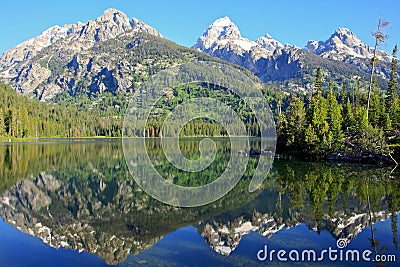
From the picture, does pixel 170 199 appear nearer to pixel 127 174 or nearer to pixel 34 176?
pixel 127 174

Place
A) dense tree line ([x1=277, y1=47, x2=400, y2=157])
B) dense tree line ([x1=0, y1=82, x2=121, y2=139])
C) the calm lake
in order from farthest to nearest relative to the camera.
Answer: dense tree line ([x1=0, y1=82, x2=121, y2=139]), dense tree line ([x1=277, y1=47, x2=400, y2=157]), the calm lake

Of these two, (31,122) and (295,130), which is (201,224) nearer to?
(295,130)

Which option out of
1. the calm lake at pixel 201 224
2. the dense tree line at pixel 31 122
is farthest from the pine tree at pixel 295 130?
the dense tree line at pixel 31 122

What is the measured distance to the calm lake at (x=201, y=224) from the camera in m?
16.4

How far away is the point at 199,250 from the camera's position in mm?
17281

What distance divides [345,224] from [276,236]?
431 cm

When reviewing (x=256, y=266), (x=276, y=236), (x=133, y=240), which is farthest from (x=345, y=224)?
(x=133, y=240)

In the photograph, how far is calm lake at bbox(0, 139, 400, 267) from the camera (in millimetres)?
16391

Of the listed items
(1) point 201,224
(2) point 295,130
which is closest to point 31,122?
(2) point 295,130

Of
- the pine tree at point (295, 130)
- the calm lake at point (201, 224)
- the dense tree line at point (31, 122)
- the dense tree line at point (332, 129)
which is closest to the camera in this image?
the calm lake at point (201, 224)

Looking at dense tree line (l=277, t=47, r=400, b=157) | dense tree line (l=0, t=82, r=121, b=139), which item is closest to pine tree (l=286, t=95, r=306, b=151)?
dense tree line (l=277, t=47, r=400, b=157)

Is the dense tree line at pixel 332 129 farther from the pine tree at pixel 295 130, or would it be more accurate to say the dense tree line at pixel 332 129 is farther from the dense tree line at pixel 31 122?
the dense tree line at pixel 31 122

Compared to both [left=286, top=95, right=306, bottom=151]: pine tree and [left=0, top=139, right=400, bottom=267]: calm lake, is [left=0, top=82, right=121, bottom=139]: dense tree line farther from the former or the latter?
[left=0, top=139, right=400, bottom=267]: calm lake

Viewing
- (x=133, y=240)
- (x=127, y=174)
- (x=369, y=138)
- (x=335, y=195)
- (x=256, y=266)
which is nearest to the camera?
(x=256, y=266)
